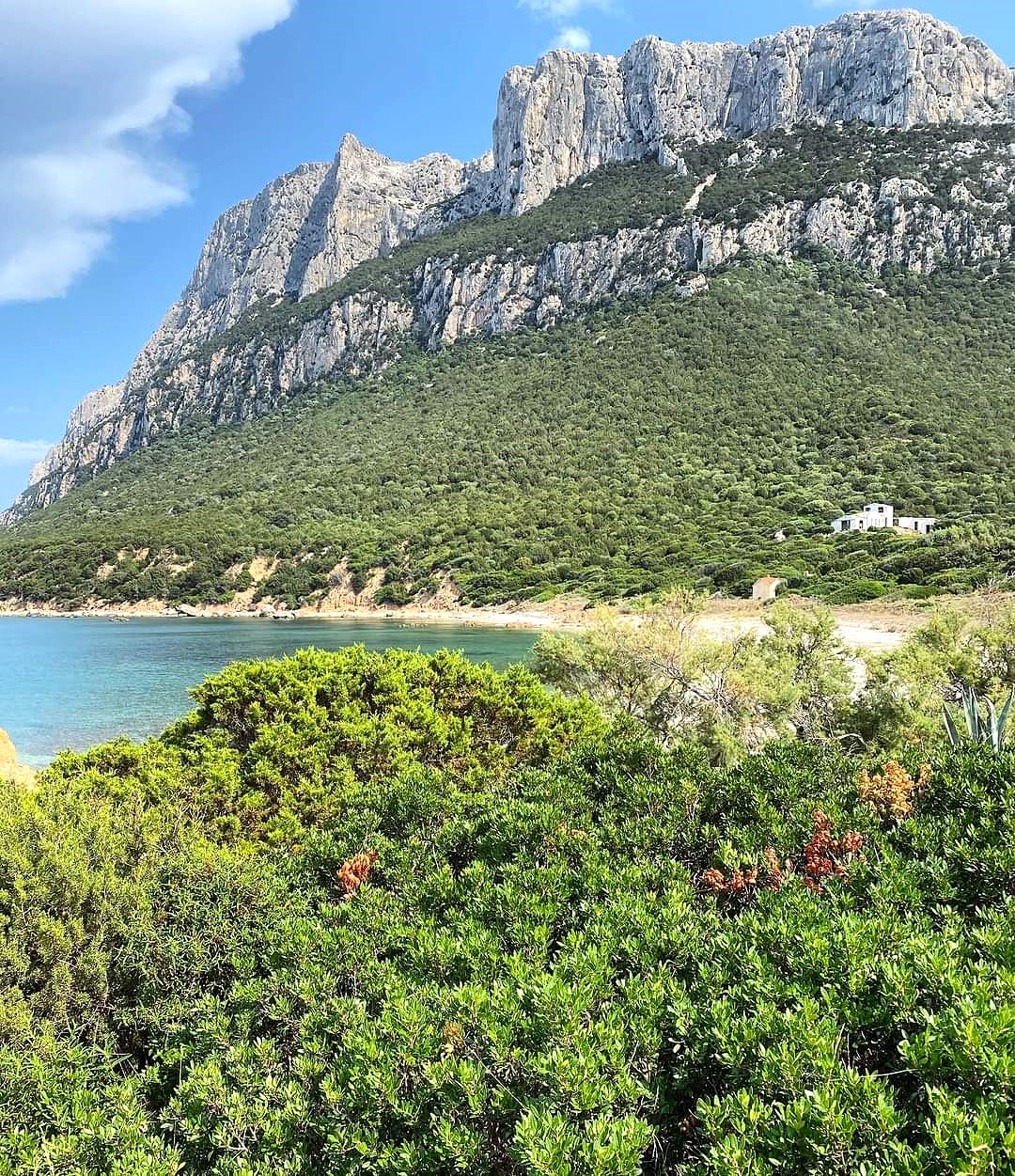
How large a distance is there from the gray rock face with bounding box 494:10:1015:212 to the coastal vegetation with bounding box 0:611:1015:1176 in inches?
5123

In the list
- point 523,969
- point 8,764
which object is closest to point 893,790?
point 523,969

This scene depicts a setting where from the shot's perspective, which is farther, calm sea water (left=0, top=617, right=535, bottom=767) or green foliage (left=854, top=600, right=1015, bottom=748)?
calm sea water (left=0, top=617, right=535, bottom=767)

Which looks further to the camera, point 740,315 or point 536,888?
point 740,315

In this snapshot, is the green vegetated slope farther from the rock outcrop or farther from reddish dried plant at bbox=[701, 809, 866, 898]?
reddish dried plant at bbox=[701, 809, 866, 898]

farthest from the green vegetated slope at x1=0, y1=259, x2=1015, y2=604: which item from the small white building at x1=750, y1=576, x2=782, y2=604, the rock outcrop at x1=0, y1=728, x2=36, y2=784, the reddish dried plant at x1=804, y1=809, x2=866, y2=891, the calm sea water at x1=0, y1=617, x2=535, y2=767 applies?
the reddish dried plant at x1=804, y1=809, x2=866, y2=891

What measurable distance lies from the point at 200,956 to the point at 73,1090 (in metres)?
1.17

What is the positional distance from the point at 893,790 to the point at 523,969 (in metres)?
3.06

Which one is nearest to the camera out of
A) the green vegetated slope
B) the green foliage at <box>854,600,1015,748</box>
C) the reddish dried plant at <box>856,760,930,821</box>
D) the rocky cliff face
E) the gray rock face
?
the reddish dried plant at <box>856,760,930,821</box>

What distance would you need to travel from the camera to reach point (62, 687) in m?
32.4

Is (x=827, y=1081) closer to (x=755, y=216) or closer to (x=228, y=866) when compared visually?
(x=228, y=866)

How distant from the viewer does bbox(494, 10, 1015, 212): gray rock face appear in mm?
107188

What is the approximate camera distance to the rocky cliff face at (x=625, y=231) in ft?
307

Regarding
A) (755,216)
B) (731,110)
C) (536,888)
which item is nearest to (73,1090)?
(536,888)

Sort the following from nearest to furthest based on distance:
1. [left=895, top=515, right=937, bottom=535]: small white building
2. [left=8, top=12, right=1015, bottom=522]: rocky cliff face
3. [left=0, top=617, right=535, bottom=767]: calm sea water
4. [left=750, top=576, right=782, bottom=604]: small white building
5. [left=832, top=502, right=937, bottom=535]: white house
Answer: [left=0, top=617, right=535, bottom=767]: calm sea water < [left=750, top=576, right=782, bottom=604]: small white building < [left=895, top=515, right=937, bottom=535]: small white building < [left=832, top=502, right=937, bottom=535]: white house < [left=8, top=12, right=1015, bottom=522]: rocky cliff face
